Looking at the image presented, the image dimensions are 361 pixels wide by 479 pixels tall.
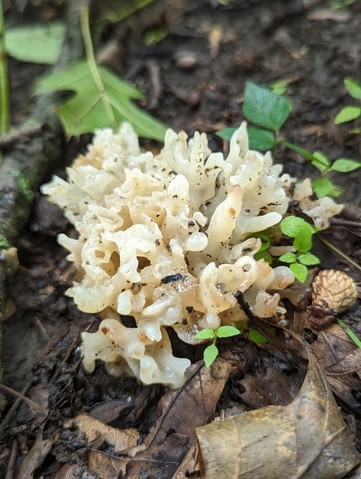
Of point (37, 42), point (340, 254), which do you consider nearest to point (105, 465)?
point (340, 254)

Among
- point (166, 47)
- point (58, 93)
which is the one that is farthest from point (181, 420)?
point (166, 47)

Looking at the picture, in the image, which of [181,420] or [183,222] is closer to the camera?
[181,420]

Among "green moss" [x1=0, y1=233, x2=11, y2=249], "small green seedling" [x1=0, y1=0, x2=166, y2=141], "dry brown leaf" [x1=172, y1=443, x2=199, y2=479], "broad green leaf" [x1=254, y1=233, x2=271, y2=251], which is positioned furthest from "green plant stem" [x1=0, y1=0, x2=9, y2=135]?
"dry brown leaf" [x1=172, y1=443, x2=199, y2=479]

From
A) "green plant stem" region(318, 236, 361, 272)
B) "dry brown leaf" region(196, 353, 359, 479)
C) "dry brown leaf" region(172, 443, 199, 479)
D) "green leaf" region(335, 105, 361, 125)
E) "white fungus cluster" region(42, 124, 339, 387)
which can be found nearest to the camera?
"dry brown leaf" region(196, 353, 359, 479)

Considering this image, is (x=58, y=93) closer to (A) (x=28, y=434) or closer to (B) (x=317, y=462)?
(A) (x=28, y=434)

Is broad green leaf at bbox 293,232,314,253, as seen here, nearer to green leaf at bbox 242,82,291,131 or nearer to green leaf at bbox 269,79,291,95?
green leaf at bbox 242,82,291,131
